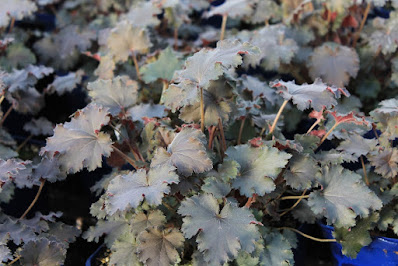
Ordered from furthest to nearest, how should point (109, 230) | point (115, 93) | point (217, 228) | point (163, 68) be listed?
point (163, 68), point (115, 93), point (109, 230), point (217, 228)

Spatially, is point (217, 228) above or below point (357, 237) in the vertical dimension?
above

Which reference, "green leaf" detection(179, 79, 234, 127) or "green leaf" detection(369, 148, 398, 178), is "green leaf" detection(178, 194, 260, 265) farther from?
"green leaf" detection(369, 148, 398, 178)

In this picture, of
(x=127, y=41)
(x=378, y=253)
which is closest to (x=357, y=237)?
(x=378, y=253)

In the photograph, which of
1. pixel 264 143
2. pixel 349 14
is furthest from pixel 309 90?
pixel 349 14

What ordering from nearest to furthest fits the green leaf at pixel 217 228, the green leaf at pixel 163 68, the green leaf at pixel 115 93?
1. the green leaf at pixel 217 228
2. the green leaf at pixel 115 93
3. the green leaf at pixel 163 68

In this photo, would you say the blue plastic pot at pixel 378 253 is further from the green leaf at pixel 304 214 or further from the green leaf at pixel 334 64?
the green leaf at pixel 334 64

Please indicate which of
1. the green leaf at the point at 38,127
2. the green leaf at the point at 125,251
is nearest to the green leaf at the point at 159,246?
the green leaf at the point at 125,251

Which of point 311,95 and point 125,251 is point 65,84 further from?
point 311,95

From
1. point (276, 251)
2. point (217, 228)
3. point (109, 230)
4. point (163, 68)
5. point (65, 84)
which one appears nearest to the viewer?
point (217, 228)
